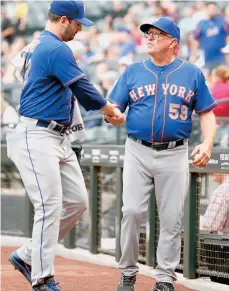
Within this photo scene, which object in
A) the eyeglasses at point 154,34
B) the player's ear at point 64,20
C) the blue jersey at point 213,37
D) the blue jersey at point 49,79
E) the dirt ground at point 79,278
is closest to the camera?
the blue jersey at point 49,79

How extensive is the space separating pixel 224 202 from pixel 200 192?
309mm

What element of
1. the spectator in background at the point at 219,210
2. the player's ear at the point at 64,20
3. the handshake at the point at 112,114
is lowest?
the spectator in background at the point at 219,210

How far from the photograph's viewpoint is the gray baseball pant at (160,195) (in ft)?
17.9

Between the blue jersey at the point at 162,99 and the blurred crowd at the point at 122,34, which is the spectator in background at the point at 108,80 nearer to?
the blurred crowd at the point at 122,34

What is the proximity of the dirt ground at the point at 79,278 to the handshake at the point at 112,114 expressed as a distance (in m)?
1.45

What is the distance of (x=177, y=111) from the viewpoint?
5395mm

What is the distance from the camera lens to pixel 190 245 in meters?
6.58

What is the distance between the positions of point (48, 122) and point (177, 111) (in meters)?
0.86

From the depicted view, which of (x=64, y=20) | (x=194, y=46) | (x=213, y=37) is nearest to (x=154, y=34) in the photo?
(x=64, y=20)

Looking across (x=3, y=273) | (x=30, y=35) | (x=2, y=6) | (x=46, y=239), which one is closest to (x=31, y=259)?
(x=46, y=239)

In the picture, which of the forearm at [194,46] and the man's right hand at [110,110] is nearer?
the man's right hand at [110,110]

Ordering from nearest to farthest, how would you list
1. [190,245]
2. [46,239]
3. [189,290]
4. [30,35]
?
[46,239], [189,290], [190,245], [30,35]

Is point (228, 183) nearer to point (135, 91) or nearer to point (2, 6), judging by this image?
point (135, 91)

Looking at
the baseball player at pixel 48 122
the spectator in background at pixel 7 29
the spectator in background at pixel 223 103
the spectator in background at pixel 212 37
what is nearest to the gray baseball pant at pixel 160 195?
the baseball player at pixel 48 122
